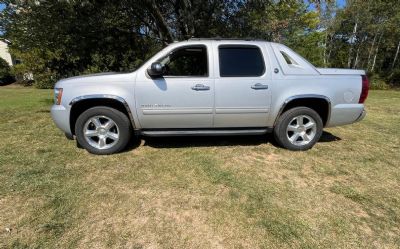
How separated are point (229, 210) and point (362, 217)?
54.7 inches

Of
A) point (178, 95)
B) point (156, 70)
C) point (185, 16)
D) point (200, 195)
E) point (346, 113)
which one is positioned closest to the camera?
point (200, 195)

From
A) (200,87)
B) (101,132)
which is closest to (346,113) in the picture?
(200,87)

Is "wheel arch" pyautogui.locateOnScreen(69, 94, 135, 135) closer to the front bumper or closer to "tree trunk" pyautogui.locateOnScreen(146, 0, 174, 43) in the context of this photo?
the front bumper

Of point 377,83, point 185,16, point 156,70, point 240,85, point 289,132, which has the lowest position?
point 377,83

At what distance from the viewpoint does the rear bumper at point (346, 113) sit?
16.1ft

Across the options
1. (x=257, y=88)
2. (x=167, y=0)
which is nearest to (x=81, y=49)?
(x=167, y=0)

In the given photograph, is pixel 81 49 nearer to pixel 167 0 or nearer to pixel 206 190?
pixel 167 0

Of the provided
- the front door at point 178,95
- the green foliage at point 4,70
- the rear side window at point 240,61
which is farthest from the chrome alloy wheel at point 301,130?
the green foliage at point 4,70

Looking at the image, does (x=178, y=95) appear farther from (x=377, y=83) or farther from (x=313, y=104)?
(x=377, y=83)

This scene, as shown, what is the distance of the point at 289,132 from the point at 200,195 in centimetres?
232

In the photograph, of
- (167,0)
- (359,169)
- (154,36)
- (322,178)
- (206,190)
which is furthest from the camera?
(154,36)

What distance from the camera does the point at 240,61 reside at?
4.77m

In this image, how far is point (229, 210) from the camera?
318 cm

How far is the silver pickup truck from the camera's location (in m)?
4.57
